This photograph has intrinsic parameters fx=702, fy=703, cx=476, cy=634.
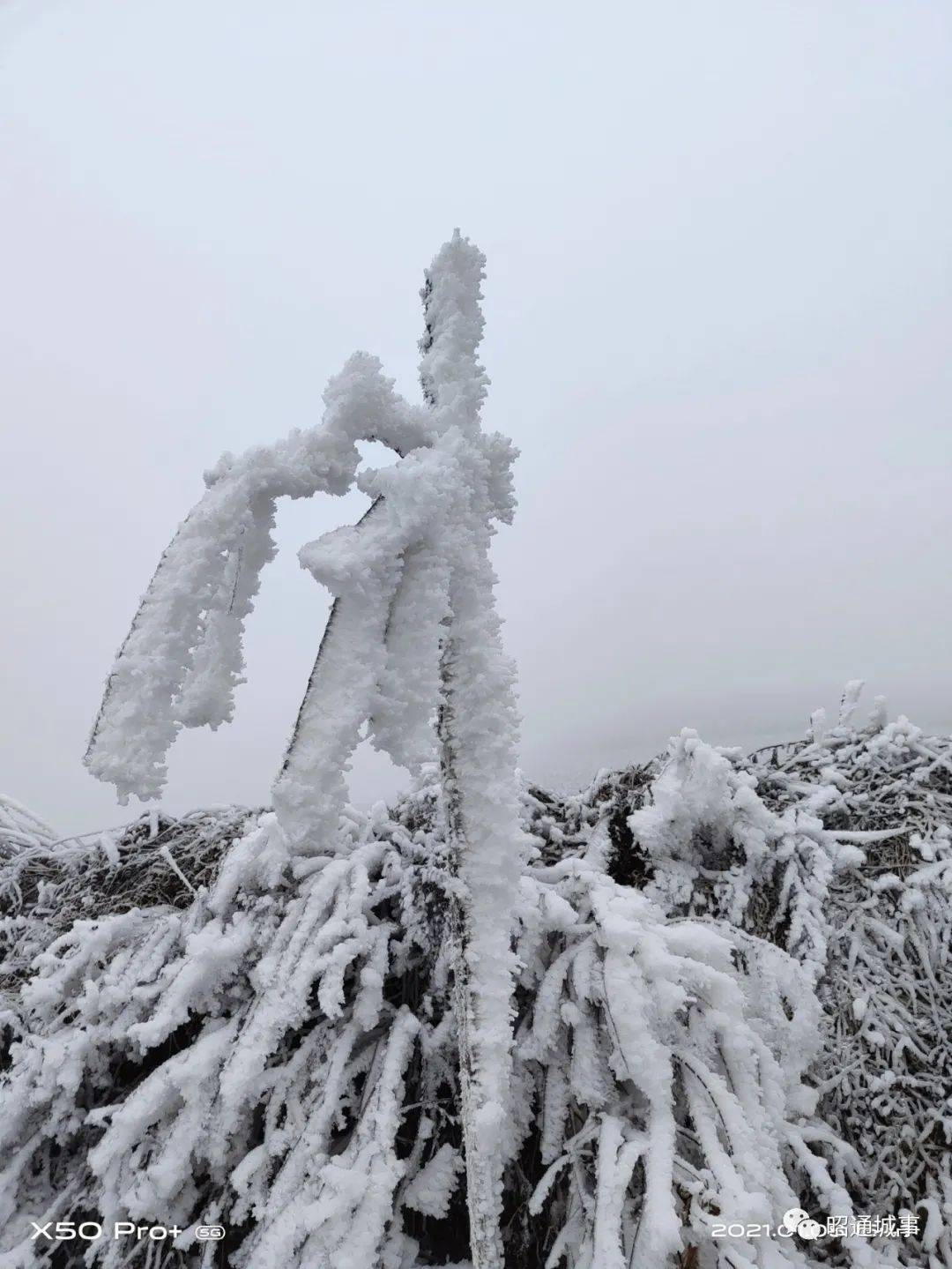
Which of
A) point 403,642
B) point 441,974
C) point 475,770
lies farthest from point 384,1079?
point 403,642

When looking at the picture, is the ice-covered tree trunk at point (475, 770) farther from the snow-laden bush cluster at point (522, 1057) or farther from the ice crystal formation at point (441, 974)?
the snow-laden bush cluster at point (522, 1057)

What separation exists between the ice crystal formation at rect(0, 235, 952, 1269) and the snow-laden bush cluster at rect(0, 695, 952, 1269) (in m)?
0.01

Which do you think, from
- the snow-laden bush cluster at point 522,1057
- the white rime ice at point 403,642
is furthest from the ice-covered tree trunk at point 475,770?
the snow-laden bush cluster at point 522,1057

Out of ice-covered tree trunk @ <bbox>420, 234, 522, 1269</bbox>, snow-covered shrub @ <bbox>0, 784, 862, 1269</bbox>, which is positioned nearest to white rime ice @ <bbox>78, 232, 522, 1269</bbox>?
ice-covered tree trunk @ <bbox>420, 234, 522, 1269</bbox>

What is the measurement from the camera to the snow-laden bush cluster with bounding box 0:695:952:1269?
2318 mm

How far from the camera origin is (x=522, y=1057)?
2.63 m

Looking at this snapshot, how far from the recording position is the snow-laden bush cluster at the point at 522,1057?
232cm

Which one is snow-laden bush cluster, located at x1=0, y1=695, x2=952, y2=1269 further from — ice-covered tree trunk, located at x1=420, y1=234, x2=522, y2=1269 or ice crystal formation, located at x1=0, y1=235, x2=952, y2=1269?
ice-covered tree trunk, located at x1=420, y1=234, x2=522, y2=1269

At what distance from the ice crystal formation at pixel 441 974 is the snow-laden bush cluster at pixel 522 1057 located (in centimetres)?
1

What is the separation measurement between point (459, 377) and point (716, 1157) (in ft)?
8.23

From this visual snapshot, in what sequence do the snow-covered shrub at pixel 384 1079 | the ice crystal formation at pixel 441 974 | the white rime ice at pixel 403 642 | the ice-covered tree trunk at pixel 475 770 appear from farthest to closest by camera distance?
1. the snow-covered shrub at pixel 384 1079
2. the ice-covered tree trunk at pixel 475 770
3. the ice crystal formation at pixel 441 974
4. the white rime ice at pixel 403 642

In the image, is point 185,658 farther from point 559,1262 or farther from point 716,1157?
point 559,1262

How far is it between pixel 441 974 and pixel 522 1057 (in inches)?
19.4

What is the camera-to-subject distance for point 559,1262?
249cm
